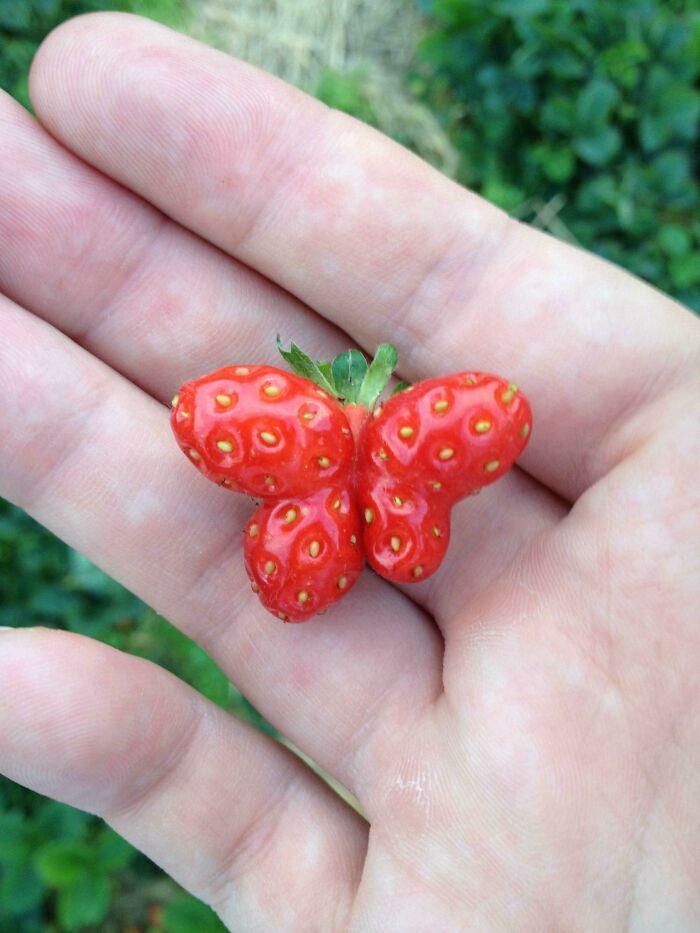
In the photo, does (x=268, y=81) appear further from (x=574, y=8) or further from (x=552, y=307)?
(x=574, y=8)

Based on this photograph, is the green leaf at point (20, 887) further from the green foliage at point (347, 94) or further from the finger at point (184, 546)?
the green foliage at point (347, 94)

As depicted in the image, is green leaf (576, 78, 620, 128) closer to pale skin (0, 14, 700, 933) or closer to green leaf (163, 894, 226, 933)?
pale skin (0, 14, 700, 933)

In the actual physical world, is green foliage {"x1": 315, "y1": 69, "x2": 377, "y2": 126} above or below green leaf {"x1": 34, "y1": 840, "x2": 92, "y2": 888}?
above

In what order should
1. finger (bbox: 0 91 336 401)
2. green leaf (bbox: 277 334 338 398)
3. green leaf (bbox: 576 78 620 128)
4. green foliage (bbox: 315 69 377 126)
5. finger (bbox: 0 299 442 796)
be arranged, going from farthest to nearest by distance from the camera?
green foliage (bbox: 315 69 377 126), green leaf (bbox: 576 78 620 128), finger (bbox: 0 91 336 401), finger (bbox: 0 299 442 796), green leaf (bbox: 277 334 338 398)

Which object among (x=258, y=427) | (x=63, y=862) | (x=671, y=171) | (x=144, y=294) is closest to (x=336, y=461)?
(x=258, y=427)

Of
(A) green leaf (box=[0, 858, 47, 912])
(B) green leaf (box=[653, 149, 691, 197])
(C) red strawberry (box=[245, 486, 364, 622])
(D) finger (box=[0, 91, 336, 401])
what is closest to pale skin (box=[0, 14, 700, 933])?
(D) finger (box=[0, 91, 336, 401])

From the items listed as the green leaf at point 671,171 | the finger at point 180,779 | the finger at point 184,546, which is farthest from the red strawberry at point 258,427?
the green leaf at point 671,171
